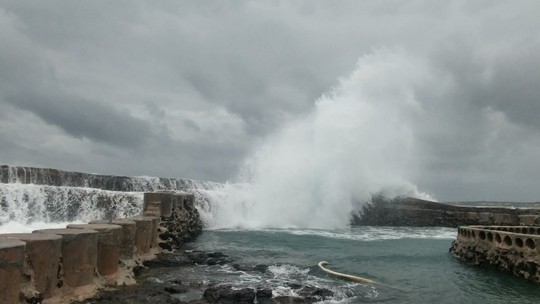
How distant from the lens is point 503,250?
1379 cm

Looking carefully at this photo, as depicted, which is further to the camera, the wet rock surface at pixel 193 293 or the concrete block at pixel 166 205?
the concrete block at pixel 166 205

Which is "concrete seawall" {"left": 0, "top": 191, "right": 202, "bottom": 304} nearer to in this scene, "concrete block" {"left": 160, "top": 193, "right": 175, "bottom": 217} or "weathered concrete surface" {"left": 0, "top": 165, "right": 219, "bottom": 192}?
"concrete block" {"left": 160, "top": 193, "right": 175, "bottom": 217}

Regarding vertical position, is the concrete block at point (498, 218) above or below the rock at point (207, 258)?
above

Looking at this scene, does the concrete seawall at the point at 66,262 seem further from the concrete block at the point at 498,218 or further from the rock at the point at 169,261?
the concrete block at the point at 498,218

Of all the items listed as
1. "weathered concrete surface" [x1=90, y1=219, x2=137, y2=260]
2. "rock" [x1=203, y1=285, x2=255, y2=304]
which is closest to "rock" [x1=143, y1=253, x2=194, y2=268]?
"weathered concrete surface" [x1=90, y1=219, x2=137, y2=260]

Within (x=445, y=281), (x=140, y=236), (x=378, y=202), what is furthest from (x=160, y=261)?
(x=378, y=202)

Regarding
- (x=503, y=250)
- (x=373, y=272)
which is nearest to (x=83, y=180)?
(x=373, y=272)

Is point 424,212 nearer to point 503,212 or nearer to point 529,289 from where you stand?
point 503,212

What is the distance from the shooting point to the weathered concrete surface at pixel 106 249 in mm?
7961

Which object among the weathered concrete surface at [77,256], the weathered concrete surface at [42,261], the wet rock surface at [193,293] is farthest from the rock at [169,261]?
the weathered concrete surface at [42,261]

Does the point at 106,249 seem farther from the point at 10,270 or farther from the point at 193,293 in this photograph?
the point at 10,270

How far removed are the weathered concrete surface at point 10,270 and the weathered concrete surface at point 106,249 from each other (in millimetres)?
2530

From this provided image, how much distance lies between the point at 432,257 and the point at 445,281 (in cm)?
516

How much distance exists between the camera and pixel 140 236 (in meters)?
11.0
